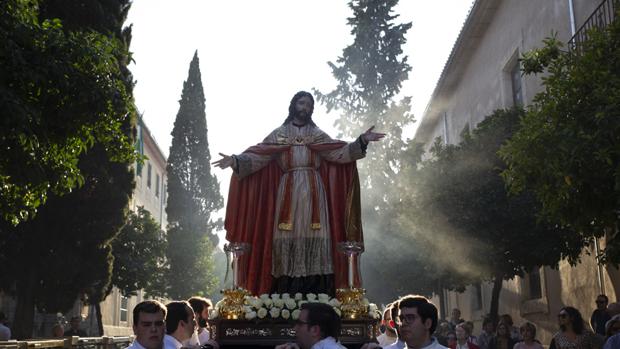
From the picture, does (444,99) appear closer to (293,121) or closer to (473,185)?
(473,185)

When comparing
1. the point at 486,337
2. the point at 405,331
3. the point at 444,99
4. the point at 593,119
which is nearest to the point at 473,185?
the point at 486,337

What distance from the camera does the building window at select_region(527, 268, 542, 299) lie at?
76.0 feet

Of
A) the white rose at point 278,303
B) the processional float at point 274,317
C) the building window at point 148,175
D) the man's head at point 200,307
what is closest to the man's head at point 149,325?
the man's head at point 200,307

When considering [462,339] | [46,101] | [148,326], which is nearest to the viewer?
[148,326]

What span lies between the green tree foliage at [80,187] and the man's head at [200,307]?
3961mm

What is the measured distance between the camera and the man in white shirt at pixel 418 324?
5.04m

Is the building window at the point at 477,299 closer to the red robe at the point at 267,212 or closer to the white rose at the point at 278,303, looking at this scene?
the red robe at the point at 267,212

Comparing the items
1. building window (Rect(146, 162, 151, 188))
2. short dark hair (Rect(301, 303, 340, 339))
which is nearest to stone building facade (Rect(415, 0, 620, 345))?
short dark hair (Rect(301, 303, 340, 339))

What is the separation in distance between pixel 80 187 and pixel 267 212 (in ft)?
21.1

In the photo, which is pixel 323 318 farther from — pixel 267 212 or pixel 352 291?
pixel 267 212

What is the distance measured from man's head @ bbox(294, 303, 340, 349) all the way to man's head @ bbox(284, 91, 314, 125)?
4300 millimetres

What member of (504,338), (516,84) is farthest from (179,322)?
(516,84)

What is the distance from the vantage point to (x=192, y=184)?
45125mm

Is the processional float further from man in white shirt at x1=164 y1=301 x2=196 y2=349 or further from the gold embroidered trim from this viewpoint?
man in white shirt at x1=164 y1=301 x2=196 y2=349
